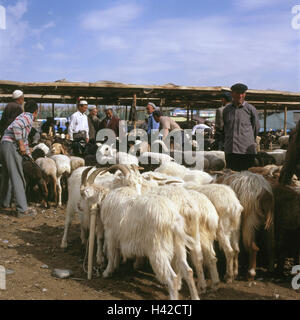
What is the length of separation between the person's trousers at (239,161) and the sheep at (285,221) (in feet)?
4.25

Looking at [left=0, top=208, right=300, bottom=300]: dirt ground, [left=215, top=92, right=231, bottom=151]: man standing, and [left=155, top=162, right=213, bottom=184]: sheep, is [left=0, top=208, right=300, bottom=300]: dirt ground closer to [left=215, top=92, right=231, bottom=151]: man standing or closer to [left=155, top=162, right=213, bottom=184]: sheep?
[left=155, top=162, right=213, bottom=184]: sheep

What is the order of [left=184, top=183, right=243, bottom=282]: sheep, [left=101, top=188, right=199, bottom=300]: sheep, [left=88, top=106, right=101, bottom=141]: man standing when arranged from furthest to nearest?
[left=88, top=106, right=101, bottom=141]: man standing, [left=184, top=183, right=243, bottom=282]: sheep, [left=101, top=188, right=199, bottom=300]: sheep

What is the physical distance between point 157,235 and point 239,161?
279 centimetres

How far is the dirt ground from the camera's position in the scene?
3818 millimetres

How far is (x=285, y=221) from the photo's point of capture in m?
4.41

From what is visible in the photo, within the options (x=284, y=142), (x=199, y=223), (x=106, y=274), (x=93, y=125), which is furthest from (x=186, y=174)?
(x=284, y=142)

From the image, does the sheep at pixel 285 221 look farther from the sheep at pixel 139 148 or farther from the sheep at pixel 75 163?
the sheep at pixel 75 163

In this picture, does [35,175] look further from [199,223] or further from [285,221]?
[285,221]

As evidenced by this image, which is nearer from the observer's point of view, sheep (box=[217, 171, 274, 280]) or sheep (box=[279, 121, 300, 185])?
sheep (box=[279, 121, 300, 185])

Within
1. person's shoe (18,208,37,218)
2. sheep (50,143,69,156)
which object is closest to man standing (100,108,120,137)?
sheep (50,143,69,156)

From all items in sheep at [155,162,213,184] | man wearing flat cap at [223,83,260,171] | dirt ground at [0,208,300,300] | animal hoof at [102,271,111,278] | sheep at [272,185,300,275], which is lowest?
dirt ground at [0,208,300,300]

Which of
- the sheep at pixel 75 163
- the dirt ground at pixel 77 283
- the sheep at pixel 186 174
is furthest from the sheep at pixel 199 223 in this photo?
the sheep at pixel 75 163

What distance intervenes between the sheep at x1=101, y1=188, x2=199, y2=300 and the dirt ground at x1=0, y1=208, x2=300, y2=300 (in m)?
0.47
